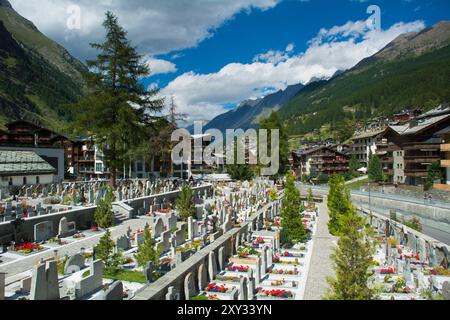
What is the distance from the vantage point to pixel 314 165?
3701 inches

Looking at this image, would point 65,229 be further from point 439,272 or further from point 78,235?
point 439,272

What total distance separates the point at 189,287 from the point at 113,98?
87.5 ft

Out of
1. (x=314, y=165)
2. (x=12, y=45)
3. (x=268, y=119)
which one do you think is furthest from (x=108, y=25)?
(x=12, y=45)

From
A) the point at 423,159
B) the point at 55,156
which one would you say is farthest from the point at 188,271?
the point at 423,159

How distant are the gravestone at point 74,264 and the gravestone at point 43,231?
18.2 feet

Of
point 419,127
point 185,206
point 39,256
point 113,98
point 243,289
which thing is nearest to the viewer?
point 243,289

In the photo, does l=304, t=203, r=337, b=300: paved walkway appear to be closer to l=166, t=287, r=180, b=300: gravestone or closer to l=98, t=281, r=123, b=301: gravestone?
l=166, t=287, r=180, b=300: gravestone

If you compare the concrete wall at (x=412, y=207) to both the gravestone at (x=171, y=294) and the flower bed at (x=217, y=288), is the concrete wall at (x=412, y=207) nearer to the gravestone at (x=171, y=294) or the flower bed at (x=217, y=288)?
the flower bed at (x=217, y=288)

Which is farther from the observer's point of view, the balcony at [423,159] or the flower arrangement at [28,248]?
the balcony at [423,159]

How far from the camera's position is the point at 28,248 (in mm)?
16344

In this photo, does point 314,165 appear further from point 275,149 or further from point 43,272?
point 43,272

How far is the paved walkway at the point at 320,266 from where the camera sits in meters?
12.8

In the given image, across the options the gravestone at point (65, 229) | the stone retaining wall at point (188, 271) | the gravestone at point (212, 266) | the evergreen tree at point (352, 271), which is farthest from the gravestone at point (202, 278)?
the gravestone at point (65, 229)
